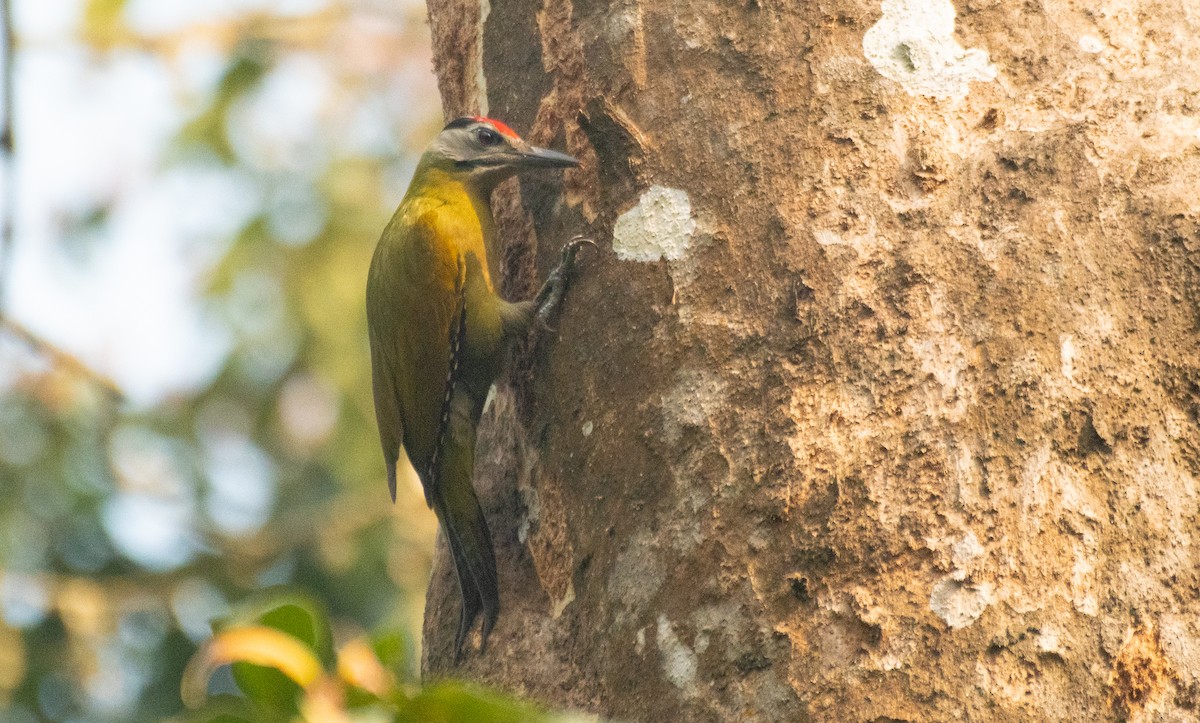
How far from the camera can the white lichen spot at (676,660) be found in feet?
8.05

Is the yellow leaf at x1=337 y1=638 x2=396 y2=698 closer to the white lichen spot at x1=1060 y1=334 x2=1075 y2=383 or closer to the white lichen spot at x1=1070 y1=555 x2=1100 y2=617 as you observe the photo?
the white lichen spot at x1=1070 y1=555 x2=1100 y2=617

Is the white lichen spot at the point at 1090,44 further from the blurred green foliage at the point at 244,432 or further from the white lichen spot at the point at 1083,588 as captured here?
the blurred green foliage at the point at 244,432

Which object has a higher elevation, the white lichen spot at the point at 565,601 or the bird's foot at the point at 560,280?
the bird's foot at the point at 560,280

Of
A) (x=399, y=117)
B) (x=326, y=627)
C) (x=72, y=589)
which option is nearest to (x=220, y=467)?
(x=72, y=589)

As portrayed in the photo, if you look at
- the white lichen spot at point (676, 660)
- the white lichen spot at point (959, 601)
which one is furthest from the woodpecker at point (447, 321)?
the white lichen spot at point (959, 601)

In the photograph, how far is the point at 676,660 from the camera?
8.14ft

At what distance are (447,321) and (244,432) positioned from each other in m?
4.67

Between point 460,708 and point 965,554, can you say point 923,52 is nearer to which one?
point 965,554

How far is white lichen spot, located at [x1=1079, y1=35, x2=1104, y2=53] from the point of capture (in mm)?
2824

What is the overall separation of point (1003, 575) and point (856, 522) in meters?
0.29

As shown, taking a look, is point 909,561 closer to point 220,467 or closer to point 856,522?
point 856,522

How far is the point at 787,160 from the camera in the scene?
277 centimetres

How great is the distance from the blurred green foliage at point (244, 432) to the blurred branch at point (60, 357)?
2019mm

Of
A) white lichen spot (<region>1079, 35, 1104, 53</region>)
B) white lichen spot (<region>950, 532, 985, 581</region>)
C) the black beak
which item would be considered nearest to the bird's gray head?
the black beak
